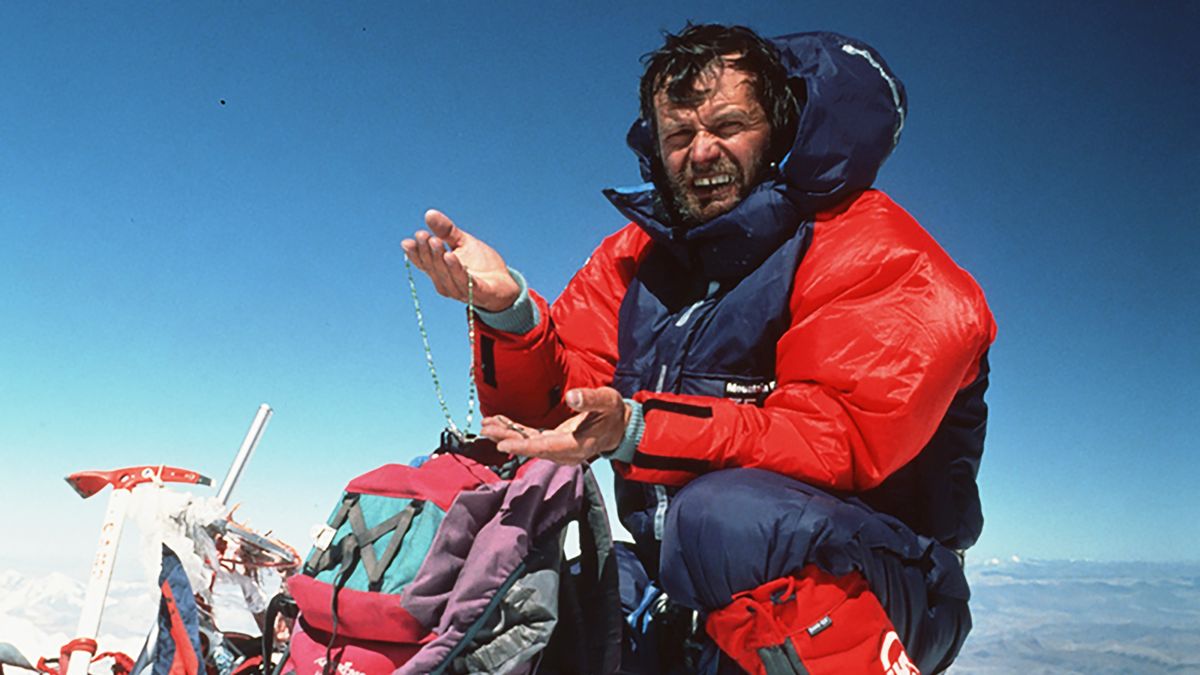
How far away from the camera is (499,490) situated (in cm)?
205

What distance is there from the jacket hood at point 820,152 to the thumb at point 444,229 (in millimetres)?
710

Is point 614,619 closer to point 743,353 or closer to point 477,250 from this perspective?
point 743,353

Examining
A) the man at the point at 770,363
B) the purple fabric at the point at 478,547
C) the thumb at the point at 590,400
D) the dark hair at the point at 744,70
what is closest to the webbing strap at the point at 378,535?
the purple fabric at the point at 478,547

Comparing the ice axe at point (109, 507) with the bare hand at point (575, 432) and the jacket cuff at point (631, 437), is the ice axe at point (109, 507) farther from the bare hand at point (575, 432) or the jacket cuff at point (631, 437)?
the jacket cuff at point (631, 437)

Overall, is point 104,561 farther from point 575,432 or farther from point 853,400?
point 853,400

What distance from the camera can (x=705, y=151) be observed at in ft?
8.21

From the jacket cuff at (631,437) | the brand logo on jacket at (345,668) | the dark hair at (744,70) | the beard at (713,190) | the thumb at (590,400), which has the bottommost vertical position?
the brand logo on jacket at (345,668)

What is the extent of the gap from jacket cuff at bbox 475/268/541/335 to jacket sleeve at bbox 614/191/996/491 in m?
0.62

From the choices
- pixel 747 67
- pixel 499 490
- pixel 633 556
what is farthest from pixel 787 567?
pixel 747 67

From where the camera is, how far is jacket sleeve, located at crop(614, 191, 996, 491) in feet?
5.92

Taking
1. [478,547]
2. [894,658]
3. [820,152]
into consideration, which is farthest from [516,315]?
[894,658]

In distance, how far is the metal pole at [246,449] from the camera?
366 centimetres

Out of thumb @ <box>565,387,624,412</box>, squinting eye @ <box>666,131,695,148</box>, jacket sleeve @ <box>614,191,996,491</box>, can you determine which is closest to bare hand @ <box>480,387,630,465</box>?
thumb @ <box>565,387,624,412</box>

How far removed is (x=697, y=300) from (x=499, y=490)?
90 centimetres
